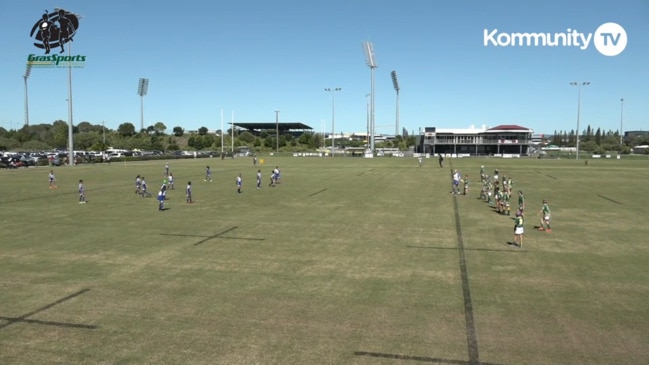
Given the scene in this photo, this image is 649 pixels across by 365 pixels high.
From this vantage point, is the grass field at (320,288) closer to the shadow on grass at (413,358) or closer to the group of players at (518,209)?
the shadow on grass at (413,358)

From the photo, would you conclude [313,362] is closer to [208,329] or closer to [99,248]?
[208,329]

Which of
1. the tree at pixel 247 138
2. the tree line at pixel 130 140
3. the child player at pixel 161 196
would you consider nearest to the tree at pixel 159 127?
the tree line at pixel 130 140

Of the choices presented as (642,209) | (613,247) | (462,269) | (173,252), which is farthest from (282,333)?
(642,209)

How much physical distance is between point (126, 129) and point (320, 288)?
179 meters

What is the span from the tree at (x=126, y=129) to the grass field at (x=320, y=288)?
15989cm

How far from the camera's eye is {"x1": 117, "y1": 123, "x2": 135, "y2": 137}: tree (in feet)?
570

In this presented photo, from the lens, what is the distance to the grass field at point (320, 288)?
8.87 m

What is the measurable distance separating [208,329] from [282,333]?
1531 mm

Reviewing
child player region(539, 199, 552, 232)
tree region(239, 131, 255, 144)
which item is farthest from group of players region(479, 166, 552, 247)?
tree region(239, 131, 255, 144)

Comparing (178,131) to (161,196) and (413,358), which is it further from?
(413,358)

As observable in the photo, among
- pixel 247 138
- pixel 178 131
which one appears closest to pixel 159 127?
pixel 178 131

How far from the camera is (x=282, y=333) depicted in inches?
375

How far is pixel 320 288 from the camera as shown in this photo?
12.4 m

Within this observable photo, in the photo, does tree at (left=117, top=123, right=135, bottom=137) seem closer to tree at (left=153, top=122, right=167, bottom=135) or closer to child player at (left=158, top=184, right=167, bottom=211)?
tree at (left=153, top=122, right=167, bottom=135)
